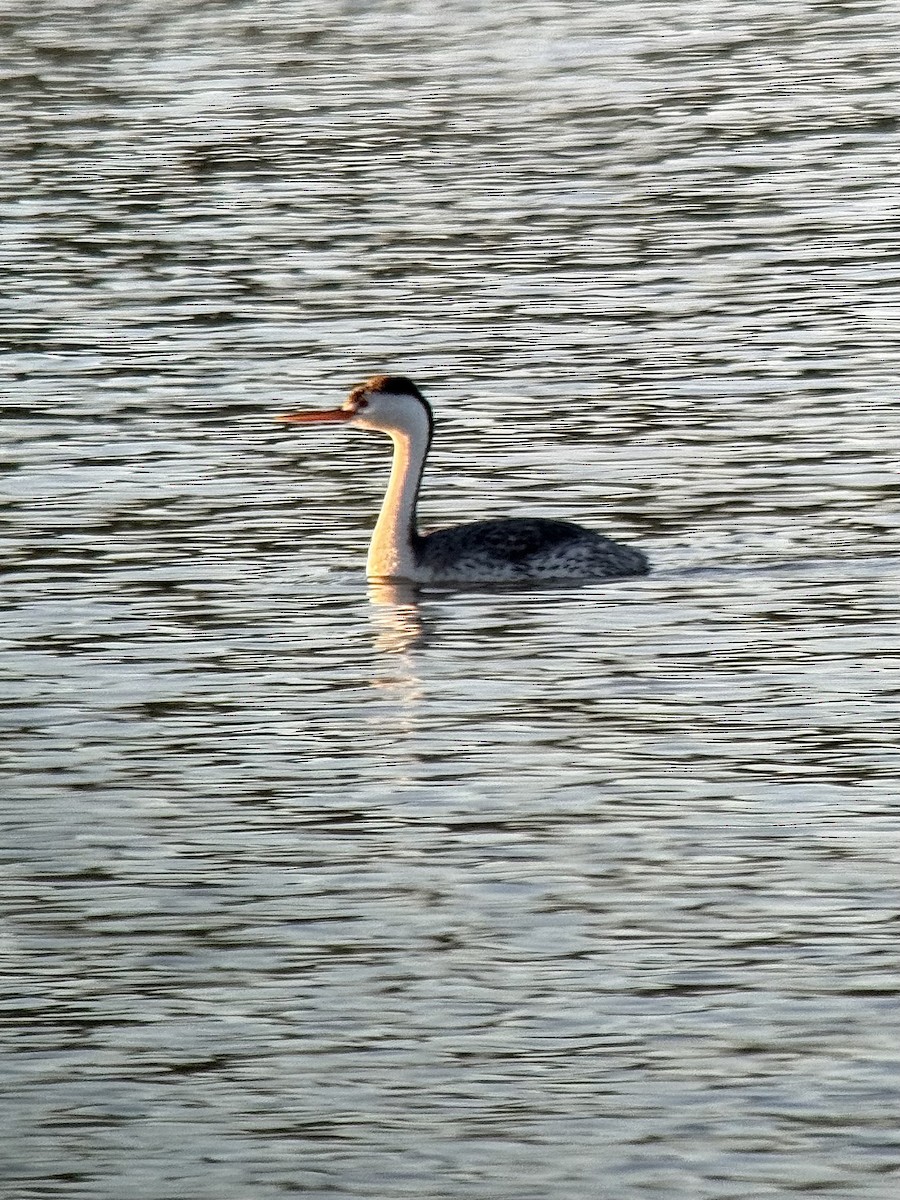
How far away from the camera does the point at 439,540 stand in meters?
17.1

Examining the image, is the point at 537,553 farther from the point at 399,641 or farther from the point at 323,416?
the point at 323,416

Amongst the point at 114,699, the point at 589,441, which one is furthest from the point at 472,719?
the point at 589,441

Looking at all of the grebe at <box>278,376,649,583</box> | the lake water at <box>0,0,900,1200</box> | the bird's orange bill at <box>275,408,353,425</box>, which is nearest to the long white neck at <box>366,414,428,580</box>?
the grebe at <box>278,376,649,583</box>

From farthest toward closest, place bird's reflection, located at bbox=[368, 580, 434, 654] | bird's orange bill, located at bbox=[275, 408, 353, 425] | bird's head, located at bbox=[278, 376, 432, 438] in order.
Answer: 1. bird's orange bill, located at bbox=[275, 408, 353, 425]
2. bird's head, located at bbox=[278, 376, 432, 438]
3. bird's reflection, located at bbox=[368, 580, 434, 654]

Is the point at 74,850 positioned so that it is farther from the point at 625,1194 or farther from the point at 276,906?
the point at 625,1194

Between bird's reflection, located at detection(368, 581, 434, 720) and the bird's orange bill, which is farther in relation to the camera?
the bird's orange bill

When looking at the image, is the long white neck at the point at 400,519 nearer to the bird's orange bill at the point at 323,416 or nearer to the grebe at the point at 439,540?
the grebe at the point at 439,540

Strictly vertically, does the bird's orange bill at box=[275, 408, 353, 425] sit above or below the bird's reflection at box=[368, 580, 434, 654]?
above

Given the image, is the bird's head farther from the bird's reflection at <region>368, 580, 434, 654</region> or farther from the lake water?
the bird's reflection at <region>368, 580, 434, 654</region>

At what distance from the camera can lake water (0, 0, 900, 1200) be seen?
8.99m

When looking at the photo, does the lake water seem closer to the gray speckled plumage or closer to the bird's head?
the gray speckled plumage

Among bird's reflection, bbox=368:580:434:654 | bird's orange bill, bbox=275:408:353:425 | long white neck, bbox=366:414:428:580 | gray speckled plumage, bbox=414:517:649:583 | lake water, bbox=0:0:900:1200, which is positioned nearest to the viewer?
lake water, bbox=0:0:900:1200

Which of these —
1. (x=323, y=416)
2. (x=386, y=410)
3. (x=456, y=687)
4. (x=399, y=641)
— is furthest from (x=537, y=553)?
(x=456, y=687)

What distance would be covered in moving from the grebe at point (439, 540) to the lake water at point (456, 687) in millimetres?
162
